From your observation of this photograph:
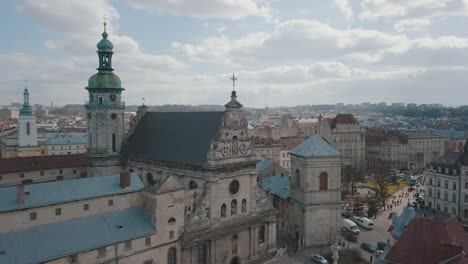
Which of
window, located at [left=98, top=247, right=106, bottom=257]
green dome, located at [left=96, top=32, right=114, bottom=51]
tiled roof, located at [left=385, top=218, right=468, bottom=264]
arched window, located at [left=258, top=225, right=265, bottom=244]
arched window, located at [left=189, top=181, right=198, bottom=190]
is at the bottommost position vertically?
arched window, located at [left=258, top=225, right=265, bottom=244]

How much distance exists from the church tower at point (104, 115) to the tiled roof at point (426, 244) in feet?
126

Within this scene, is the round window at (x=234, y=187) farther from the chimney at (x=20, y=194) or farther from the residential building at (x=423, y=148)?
the residential building at (x=423, y=148)

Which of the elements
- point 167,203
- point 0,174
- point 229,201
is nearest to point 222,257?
→ point 229,201

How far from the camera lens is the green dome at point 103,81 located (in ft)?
190

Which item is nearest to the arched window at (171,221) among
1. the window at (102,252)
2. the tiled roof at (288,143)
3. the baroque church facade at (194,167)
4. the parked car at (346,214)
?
the baroque church facade at (194,167)

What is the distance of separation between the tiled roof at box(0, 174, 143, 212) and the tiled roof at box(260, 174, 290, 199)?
2737 centimetres

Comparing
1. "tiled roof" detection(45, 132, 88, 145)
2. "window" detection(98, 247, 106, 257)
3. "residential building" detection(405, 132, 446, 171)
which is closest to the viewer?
"window" detection(98, 247, 106, 257)

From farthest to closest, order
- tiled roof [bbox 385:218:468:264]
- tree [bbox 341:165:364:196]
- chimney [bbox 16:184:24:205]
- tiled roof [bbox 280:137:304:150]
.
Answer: tiled roof [bbox 280:137:304:150]
tree [bbox 341:165:364:196]
chimney [bbox 16:184:24:205]
tiled roof [bbox 385:218:468:264]

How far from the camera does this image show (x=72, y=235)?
3628 cm

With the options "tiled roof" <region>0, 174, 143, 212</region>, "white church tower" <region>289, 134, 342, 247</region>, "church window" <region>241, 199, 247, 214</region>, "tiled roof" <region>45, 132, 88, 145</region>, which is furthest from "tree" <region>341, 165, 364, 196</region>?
"tiled roof" <region>45, 132, 88, 145</region>

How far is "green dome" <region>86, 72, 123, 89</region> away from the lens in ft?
190

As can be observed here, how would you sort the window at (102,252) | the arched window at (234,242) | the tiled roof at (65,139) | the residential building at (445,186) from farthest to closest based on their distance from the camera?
the tiled roof at (65,139) → the residential building at (445,186) → the arched window at (234,242) → the window at (102,252)

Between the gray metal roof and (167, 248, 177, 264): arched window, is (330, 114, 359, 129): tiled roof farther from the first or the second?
the gray metal roof

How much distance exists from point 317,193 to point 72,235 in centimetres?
3285
